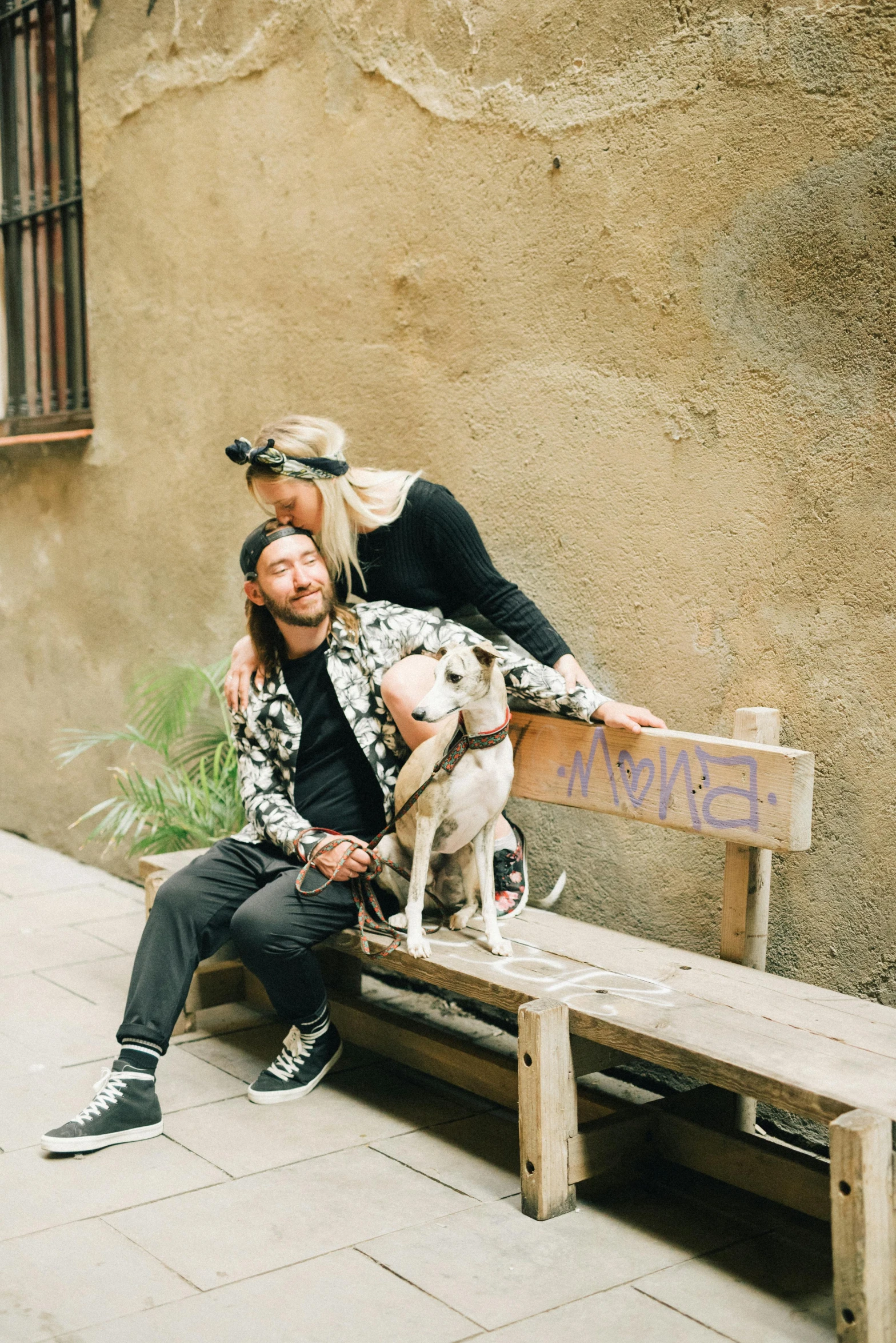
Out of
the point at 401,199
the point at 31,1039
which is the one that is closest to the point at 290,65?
the point at 401,199

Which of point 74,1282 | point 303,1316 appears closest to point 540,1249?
point 303,1316

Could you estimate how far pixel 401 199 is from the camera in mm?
4102

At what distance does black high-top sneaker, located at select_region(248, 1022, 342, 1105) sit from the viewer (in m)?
3.37

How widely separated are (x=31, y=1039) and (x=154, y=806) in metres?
1.05

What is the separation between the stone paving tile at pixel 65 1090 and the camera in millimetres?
3234

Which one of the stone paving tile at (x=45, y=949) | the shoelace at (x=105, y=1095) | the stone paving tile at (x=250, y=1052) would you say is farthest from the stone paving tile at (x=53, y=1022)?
the shoelace at (x=105, y=1095)

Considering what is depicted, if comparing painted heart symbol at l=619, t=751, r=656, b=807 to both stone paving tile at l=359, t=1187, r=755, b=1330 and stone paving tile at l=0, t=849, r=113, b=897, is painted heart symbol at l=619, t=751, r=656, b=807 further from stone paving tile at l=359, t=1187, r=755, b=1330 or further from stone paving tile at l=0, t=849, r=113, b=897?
stone paving tile at l=0, t=849, r=113, b=897

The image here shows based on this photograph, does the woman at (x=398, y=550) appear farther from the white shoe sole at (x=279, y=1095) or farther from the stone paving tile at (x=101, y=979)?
the stone paving tile at (x=101, y=979)

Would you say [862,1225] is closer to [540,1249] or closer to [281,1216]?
[540,1249]

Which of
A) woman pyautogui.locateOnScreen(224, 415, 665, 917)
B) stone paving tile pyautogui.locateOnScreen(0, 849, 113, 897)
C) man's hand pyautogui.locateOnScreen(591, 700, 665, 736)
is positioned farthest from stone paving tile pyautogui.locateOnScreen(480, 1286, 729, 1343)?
stone paving tile pyautogui.locateOnScreen(0, 849, 113, 897)

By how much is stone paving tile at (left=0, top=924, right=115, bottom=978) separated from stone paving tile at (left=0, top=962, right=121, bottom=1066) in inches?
5.4

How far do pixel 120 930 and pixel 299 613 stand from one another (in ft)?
7.15

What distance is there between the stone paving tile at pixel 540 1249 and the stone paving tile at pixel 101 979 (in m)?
1.69

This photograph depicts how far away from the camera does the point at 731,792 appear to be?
289 cm
